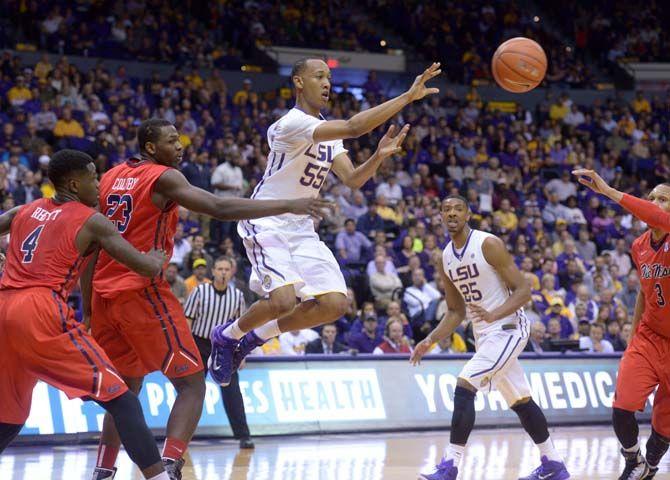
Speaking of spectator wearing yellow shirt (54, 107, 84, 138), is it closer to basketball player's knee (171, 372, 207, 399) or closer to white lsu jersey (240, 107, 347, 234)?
white lsu jersey (240, 107, 347, 234)

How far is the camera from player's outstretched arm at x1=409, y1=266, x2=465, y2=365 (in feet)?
29.9

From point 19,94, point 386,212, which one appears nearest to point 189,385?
point 386,212

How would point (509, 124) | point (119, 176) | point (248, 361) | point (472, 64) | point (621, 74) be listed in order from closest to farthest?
point (119, 176) < point (248, 361) < point (509, 124) < point (472, 64) < point (621, 74)

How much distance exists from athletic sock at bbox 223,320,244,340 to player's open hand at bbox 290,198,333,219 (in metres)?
2.19

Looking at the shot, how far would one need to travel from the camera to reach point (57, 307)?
20.1 ft

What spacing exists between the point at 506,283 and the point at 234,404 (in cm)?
363

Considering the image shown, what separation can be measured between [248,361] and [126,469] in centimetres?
305

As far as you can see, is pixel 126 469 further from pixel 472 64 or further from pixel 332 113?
pixel 472 64

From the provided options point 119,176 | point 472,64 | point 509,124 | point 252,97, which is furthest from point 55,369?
point 472,64

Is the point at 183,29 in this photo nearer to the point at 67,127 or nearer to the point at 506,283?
the point at 67,127

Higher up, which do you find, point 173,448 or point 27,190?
point 173,448

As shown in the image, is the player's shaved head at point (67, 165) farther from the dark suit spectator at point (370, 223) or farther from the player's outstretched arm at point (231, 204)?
the dark suit spectator at point (370, 223)

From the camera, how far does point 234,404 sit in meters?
11.3

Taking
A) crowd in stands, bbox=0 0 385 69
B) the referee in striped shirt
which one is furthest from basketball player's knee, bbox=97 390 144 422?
crowd in stands, bbox=0 0 385 69
